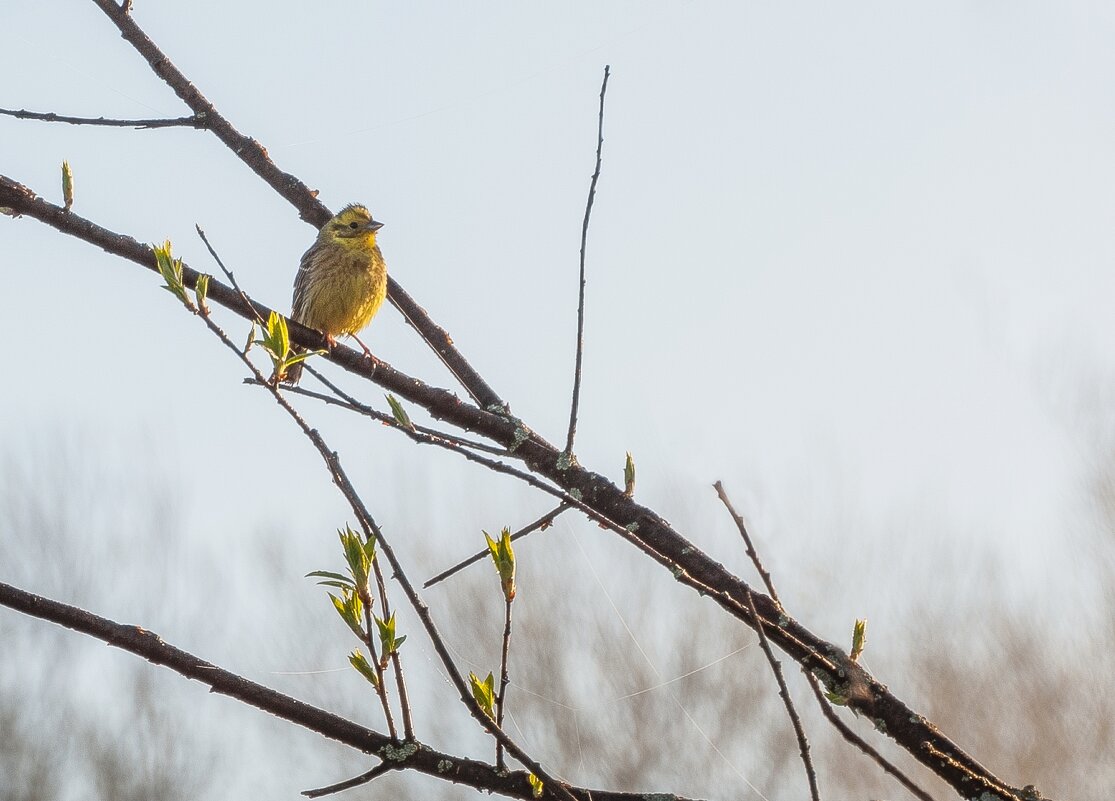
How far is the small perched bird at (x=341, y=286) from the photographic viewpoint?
22.0ft

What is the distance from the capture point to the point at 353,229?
7.24 m

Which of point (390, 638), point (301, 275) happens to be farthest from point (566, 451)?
point (301, 275)

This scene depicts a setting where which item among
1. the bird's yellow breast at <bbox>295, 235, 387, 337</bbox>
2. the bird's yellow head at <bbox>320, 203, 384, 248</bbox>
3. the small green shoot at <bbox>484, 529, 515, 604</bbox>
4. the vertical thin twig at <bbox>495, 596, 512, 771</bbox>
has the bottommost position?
the vertical thin twig at <bbox>495, 596, 512, 771</bbox>

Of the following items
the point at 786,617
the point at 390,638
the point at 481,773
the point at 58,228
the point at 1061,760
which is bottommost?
the point at 481,773

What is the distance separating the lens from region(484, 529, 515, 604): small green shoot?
7.48ft

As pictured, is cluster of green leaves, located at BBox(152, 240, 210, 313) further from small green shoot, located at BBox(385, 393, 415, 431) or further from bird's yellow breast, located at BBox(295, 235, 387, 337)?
bird's yellow breast, located at BBox(295, 235, 387, 337)

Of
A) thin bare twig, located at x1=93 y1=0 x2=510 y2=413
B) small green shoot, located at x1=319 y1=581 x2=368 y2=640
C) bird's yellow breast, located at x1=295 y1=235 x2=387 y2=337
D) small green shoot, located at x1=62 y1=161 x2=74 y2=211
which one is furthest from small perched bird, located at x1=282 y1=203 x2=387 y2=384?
small green shoot, located at x1=319 y1=581 x2=368 y2=640

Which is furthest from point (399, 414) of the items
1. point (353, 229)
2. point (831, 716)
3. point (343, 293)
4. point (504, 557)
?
point (353, 229)

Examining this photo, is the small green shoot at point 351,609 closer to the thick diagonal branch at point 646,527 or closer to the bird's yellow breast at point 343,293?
the thick diagonal branch at point 646,527

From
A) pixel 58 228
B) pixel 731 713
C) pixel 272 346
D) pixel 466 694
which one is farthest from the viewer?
pixel 731 713

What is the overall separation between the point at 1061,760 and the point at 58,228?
41.2ft

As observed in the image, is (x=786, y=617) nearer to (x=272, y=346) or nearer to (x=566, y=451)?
(x=566, y=451)

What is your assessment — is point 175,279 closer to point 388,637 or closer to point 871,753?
point 388,637

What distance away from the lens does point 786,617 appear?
2.63 meters
